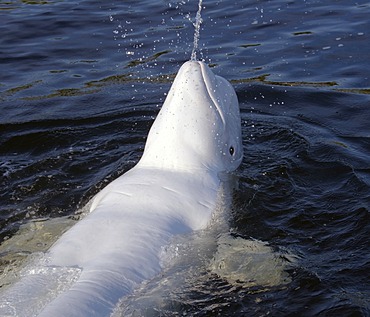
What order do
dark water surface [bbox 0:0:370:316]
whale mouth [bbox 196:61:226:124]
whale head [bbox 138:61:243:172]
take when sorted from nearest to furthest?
1. dark water surface [bbox 0:0:370:316]
2. whale head [bbox 138:61:243:172]
3. whale mouth [bbox 196:61:226:124]

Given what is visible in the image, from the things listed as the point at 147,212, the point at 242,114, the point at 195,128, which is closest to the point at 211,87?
the point at 195,128

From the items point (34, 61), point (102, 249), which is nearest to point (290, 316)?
point (102, 249)

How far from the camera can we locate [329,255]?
7.43m

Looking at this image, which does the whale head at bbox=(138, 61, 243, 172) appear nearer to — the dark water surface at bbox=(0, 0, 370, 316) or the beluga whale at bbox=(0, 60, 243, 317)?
the beluga whale at bbox=(0, 60, 243, 317)

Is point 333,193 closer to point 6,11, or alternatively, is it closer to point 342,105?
point 342,105

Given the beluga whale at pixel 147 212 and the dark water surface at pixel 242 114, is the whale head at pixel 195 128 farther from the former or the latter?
the dark water surface at pixel 242 114

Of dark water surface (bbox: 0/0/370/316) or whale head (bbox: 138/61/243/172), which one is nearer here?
dark water surface (bbox: 0/0/370/316)

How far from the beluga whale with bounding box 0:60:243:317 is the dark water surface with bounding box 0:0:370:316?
1.56 ft

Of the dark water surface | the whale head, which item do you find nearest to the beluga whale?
the whale head

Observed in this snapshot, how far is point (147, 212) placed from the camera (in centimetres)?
723

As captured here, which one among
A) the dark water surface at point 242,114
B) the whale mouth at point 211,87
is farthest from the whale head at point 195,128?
the dark water surface at point 242,114

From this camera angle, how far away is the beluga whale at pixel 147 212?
5.99 meters

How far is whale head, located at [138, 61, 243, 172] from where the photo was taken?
26.7 ft

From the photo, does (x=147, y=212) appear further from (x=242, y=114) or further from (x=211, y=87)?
(x=242, y=114)
